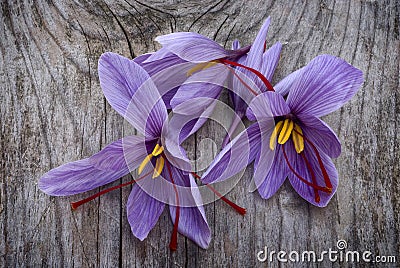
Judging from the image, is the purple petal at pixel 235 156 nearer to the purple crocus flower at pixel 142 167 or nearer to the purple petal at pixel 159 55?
the purple crocus flower at pixel 142 167

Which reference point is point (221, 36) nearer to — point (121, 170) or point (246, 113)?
point (246, 113)

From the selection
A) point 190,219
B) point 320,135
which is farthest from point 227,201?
point 320,135

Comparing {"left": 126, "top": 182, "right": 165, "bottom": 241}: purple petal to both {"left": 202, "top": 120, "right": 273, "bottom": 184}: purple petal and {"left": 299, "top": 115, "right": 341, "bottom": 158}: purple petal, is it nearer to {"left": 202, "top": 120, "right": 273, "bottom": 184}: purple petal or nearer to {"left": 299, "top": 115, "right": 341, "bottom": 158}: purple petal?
{"left": 202, "top": 120, "right": 273, "bottom": 184}: purple petal

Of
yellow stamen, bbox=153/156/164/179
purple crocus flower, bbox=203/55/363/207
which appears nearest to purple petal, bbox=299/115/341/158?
purple crocus flower, bbox=203/55/363/207

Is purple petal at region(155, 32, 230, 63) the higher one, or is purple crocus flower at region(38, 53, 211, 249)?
purple petal at region(155, 32, 230, 63)

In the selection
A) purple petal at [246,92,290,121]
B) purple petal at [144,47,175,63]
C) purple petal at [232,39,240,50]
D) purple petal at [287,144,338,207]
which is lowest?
purple petal at [287,144,338,207]
